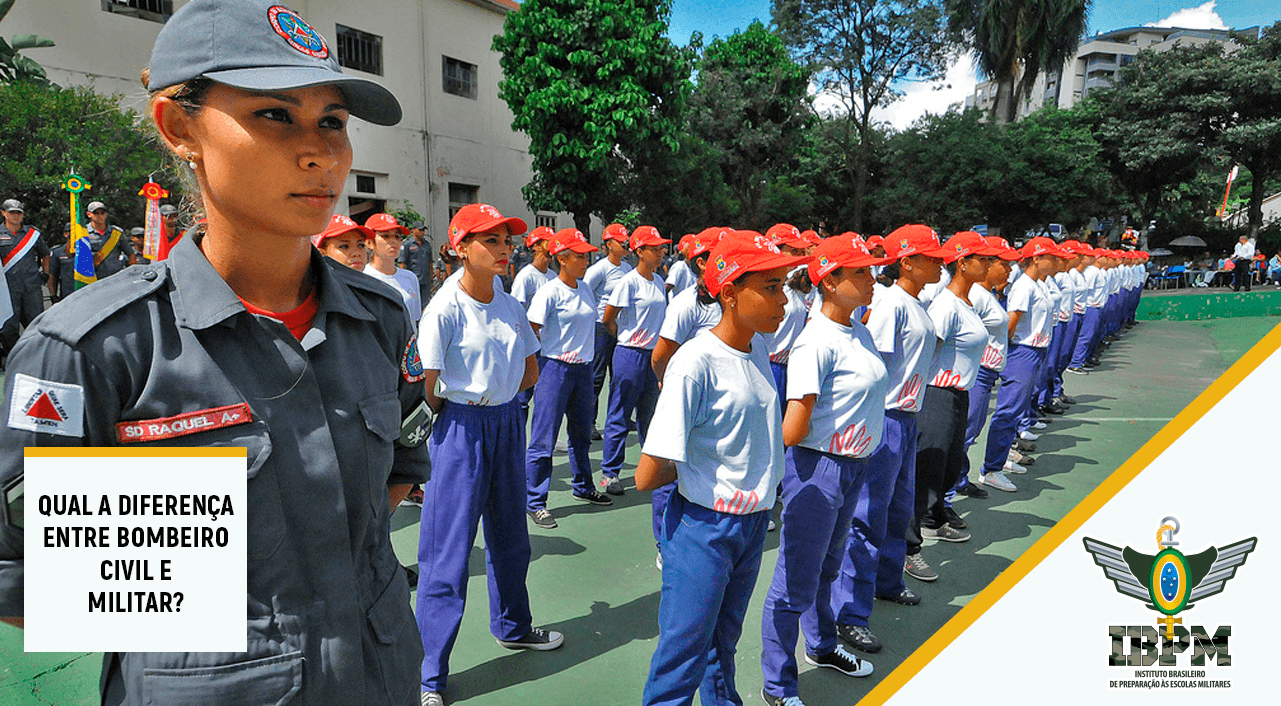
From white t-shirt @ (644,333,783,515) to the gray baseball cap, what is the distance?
1562 mm

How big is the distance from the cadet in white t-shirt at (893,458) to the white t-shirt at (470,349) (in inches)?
69.6

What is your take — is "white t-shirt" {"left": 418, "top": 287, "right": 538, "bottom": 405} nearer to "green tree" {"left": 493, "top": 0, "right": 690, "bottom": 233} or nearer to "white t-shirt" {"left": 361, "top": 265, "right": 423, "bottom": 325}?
"white t-shirt" {"left": 361, "top": 265, "right": 423, "bottom": 325}

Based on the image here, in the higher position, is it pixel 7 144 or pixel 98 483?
pixel 7 144

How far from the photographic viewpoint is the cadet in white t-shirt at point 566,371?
5.36 metres

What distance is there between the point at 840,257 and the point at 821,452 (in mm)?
898

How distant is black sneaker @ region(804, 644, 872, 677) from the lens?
3.41 meters

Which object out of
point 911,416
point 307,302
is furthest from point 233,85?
point 911,416

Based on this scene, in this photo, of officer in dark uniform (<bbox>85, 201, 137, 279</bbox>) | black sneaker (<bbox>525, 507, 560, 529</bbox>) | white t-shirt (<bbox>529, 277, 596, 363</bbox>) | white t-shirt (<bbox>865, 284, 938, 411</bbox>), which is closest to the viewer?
white t-shirt (<bbox>865, 284, 938, 411</bbox>)

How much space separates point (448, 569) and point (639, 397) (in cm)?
325

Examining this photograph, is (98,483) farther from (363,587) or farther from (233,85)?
(233,85)

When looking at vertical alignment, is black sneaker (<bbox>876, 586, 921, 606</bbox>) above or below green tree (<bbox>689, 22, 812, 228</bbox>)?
below

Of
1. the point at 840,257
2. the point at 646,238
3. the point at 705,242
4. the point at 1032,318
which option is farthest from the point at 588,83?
the point at 840,257

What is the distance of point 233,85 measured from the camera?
109cm

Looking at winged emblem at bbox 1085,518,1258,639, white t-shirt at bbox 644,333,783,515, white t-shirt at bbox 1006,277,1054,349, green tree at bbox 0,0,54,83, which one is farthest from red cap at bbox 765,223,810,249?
green tree at bbox 0,0,54,83
